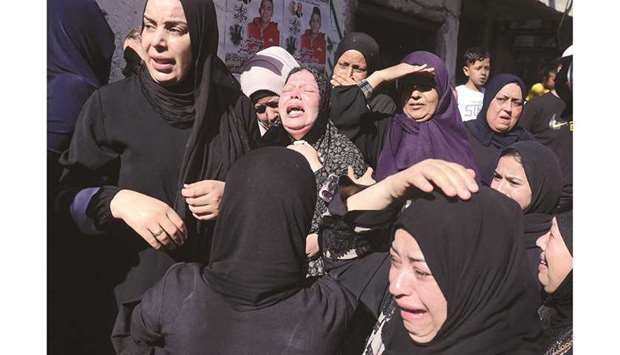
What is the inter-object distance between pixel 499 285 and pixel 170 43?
1131mm

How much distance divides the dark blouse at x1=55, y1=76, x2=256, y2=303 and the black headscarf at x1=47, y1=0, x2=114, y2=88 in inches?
14.9

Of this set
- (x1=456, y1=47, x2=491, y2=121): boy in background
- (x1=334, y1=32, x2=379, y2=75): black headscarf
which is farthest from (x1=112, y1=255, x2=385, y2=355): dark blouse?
(x1=456, y1=47, x2=491, y2=121): boy in background

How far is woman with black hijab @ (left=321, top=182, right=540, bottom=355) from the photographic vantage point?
1.50 metres

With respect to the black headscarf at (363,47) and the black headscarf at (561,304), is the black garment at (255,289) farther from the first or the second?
the black headscarf at (363,47)

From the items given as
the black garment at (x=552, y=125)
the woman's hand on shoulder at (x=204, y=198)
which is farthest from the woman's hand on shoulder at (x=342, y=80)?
the woman's hand on shoulder at (x=204, y=198)

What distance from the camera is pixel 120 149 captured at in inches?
83.0

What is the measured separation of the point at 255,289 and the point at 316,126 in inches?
40.0

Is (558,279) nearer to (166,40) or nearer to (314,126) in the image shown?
(314,126)

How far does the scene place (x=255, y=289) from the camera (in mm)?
1687

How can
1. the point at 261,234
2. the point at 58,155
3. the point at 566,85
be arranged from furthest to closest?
the point at 566,85 → the point at 58,155 → the point at 261,234

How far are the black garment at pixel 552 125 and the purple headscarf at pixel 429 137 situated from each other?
2.18ft

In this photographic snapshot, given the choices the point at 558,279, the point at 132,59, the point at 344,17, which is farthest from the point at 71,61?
the point at 344,17

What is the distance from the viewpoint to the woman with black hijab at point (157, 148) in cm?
204
